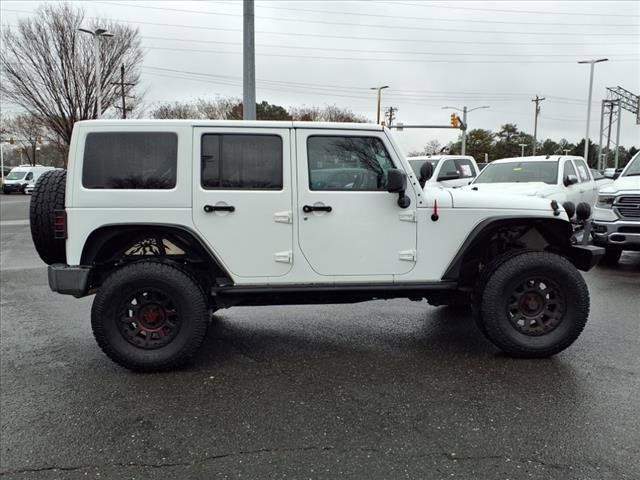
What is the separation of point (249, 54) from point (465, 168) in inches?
273

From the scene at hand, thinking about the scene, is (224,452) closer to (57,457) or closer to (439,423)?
(57,457)

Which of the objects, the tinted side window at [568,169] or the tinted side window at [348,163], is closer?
the tinted side window at [348,163]

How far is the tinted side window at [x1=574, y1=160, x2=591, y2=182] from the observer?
36.0 feet

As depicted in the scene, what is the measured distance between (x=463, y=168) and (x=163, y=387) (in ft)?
39.4

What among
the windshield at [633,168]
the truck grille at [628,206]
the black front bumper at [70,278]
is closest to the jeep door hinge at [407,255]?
the black front bumper at [70,278]

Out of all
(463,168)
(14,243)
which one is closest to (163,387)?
(14,243)

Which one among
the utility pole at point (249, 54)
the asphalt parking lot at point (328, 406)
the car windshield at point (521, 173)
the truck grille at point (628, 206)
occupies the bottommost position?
the asphalt parking lot at point (328, 406)

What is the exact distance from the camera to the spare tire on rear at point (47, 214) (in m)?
4.04

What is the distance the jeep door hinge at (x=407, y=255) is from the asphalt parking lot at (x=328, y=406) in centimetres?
85

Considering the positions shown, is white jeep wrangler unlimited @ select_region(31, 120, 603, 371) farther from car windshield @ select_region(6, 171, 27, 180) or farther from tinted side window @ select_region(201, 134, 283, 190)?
car windshield @ select_region(6, 171, 27, 180)

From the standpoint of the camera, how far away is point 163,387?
391cm

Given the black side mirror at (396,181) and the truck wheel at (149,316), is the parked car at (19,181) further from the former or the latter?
the black side mirror at (396,181)

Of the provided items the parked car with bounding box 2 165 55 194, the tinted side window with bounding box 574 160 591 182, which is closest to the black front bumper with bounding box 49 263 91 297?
the tinted side window with bounding box 574 160 591 182

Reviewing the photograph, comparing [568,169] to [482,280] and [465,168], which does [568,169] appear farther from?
[482,280]
